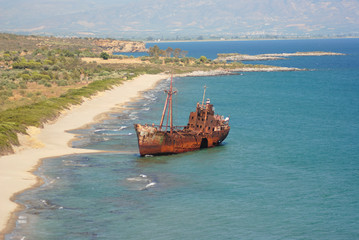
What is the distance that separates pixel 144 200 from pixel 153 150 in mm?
12380

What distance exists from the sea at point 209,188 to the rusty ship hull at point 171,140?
82 cm

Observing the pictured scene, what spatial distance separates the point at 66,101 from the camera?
237ft

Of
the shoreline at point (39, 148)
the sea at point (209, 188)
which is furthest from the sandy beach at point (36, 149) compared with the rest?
the sea at point (209, 188)

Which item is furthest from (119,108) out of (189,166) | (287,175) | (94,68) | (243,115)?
(94,68)

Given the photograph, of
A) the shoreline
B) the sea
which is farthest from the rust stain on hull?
the shoreline

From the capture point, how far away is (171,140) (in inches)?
1811

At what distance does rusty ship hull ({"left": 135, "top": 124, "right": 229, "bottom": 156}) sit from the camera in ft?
146

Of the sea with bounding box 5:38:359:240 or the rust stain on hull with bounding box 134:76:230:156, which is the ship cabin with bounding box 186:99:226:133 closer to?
the rust stain on hull with bounding box 134:76:230:156

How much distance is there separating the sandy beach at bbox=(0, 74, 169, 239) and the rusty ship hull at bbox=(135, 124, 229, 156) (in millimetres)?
5845

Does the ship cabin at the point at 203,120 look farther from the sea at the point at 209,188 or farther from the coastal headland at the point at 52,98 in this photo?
the coastal headland at the point at 52,98

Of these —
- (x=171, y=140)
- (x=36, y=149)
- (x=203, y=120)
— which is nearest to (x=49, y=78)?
(x=36, y=149)

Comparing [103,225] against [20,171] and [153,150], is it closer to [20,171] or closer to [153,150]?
[20,171]

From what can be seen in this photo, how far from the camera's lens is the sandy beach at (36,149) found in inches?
1255

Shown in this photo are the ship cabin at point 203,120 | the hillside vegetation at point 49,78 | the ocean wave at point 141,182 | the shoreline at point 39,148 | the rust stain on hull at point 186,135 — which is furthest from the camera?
the hillside vegetation at point 49,78
